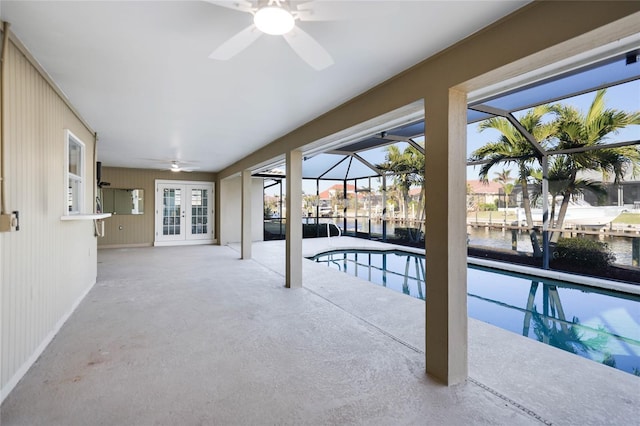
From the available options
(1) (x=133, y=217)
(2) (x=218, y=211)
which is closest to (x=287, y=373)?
(2) (x=218, y=211)

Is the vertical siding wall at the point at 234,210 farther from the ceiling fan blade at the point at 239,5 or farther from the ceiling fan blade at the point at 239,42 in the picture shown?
the ceiling fan blade at the point at 239,5

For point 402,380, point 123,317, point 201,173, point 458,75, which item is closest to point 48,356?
point 123,317

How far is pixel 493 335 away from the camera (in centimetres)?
305

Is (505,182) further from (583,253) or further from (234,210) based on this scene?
(234,210)

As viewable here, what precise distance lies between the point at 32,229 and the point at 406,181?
370 inches

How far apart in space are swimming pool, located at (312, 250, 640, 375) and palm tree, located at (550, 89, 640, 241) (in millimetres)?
1582

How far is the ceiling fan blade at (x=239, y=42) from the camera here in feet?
5.71

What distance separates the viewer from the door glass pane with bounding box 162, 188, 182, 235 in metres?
9.65

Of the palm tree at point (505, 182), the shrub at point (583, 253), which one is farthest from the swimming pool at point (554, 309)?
the palm tree at point (505, 182)

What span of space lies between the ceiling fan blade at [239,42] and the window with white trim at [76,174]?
290 cm

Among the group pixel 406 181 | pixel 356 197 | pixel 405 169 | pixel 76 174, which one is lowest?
pixel 76 174

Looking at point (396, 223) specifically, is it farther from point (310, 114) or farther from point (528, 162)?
point (310, 114)

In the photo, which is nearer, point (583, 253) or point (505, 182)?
point (583, 253)

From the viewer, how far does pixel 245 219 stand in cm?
759
